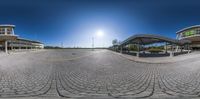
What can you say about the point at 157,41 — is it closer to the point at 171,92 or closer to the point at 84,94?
the point at 171,92

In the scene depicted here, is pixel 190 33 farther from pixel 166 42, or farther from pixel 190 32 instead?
pixel 166 42

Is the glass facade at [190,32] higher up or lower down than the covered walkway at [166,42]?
higher up

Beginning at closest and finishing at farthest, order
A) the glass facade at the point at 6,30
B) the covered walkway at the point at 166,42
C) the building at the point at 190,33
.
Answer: the glass facade at the point at 6,30
the building at the point at 190,33
the covered walkway at the point at 166,42

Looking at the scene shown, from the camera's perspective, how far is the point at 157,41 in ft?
26.5

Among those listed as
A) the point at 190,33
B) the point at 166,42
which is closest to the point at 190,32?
the point at 190,33

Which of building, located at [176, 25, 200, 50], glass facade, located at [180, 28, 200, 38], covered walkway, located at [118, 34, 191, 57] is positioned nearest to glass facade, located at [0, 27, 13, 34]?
covered walkway, located at [118, 34, 191, 57]

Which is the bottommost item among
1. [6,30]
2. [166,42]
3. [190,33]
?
[166,42]

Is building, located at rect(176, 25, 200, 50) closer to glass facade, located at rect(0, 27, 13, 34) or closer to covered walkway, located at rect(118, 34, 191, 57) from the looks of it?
covered walkway, located at rect(118, 34, 191, 57)

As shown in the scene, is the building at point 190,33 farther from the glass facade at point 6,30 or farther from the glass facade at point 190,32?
the glass facade at point 6,30

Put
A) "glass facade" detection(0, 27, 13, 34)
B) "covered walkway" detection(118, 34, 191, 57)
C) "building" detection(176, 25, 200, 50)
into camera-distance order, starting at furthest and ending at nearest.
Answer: "covered walkway" detection(118, 34, 191, 57)
"building" detection(176, 25, 200, 50)
"glass facade" detection(0, 27, 13, 34)

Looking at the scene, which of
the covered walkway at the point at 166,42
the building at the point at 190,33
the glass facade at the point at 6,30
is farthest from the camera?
the covered walkway at the point at 166,42

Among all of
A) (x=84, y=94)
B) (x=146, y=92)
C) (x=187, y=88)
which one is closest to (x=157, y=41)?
(x=187, y=88)

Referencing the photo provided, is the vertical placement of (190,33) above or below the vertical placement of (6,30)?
below

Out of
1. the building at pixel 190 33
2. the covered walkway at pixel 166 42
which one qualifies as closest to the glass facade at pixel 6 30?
the covered walkway at pixel 166 42
